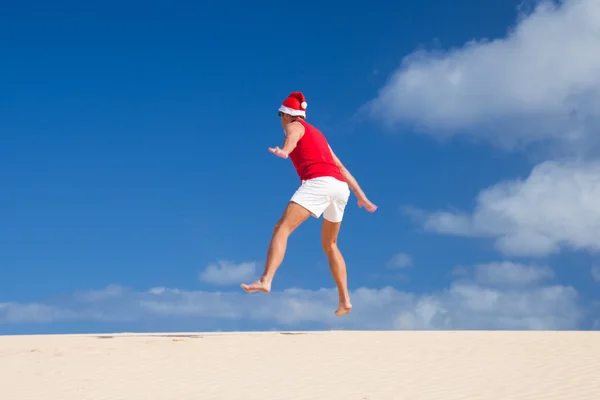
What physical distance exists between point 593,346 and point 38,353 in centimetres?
671

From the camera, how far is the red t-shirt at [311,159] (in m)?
8.77

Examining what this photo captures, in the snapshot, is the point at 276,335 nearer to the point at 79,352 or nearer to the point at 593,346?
the point at 79,352

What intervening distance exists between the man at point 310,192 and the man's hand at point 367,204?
252 mm

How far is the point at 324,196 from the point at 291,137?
2.67 feet

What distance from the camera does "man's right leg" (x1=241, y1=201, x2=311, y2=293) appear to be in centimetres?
817

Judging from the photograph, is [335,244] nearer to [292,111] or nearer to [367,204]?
[367,204]

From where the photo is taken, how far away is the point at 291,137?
8625 mm

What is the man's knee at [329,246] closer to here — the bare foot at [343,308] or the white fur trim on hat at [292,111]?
the bare foot at [343,308]

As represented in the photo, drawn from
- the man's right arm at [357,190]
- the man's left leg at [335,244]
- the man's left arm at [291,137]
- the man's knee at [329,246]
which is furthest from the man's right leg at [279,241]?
the man's right arm at [357,190]

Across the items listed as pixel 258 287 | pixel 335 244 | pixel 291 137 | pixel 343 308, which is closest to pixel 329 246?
pixel 335 244

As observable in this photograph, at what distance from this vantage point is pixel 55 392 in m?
6.60

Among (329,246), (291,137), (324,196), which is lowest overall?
(329,246)

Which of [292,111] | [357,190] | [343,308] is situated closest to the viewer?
[292,111]

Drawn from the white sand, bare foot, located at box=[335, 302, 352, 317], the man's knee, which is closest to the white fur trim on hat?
the man's knee
